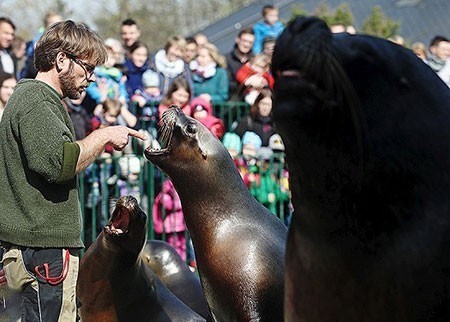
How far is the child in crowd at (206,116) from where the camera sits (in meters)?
9.93

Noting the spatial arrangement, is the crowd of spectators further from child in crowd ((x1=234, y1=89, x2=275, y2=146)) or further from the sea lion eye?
the sea lion eye

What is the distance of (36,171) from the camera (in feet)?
15.7

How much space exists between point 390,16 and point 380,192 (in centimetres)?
2181

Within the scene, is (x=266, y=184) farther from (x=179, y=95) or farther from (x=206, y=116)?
(x=179, y=95)

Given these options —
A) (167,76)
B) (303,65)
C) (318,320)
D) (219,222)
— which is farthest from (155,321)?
(167,76)

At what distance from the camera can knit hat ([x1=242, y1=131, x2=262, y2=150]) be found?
412 inches

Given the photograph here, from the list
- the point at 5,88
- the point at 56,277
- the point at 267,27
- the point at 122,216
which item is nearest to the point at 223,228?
the point at 122,216

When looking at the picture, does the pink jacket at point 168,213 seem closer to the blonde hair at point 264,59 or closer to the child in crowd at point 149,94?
the child in crowd at point 149,94

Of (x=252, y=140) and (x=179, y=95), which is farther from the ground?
(x=179, y=95)

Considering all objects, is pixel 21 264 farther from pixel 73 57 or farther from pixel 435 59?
pixel 435 59

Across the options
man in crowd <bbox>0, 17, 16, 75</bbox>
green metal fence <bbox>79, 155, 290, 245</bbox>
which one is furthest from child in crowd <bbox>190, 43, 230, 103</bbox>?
man in crowd <bbox>0, 17, 16, 75</bbox>

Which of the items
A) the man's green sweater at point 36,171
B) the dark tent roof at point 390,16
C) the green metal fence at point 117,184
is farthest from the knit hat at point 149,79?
the dark tent roof at point 390,16

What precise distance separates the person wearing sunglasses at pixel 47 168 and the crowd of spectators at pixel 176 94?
4.23m

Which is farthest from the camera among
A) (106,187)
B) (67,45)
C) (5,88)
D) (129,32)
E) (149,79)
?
(129,32)
